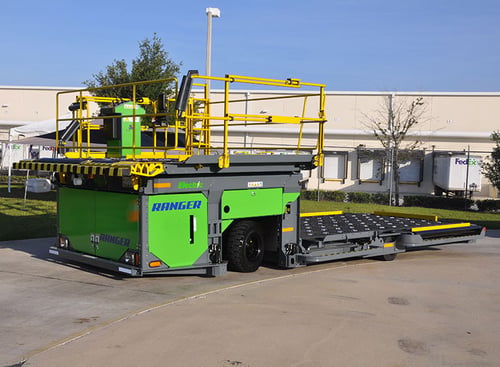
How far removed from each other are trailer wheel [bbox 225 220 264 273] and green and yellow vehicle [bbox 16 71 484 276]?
0.7 inches

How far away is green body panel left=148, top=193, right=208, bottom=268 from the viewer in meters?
8.42

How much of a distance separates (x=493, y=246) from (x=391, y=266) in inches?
162

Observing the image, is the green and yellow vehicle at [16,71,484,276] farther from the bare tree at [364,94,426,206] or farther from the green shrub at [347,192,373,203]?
the bare tree at [364,94,426,206]

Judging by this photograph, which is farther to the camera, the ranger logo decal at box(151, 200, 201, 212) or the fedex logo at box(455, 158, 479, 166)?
the fedex logo at box(455, 158, 479, 166)

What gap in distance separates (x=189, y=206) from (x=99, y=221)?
1536 mm

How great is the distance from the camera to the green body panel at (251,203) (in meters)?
9.23

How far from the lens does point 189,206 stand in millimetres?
8727

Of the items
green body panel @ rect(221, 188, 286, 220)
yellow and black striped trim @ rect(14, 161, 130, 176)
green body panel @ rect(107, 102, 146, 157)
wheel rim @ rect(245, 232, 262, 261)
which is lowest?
wheel rim @ rect(245, 232, 262, 261)

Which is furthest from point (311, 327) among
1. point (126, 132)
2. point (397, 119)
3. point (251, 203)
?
point (397, 119)

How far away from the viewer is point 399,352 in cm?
592

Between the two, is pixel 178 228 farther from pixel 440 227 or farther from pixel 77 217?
pixel 440 227

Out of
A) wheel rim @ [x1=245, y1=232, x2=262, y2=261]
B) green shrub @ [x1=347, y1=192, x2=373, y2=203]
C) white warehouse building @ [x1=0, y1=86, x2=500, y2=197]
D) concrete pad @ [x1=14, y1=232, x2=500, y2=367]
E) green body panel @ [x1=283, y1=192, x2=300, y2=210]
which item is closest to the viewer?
concrete pad @ [x1=14, y1=232, x2=500, y2=367]

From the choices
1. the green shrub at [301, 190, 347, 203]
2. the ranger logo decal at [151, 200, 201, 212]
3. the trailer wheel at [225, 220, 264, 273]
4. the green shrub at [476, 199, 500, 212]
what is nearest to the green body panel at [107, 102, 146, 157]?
the ranger logo decal at [151, 200, 201, 212]

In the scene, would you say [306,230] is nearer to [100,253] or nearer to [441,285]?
[441,285]
